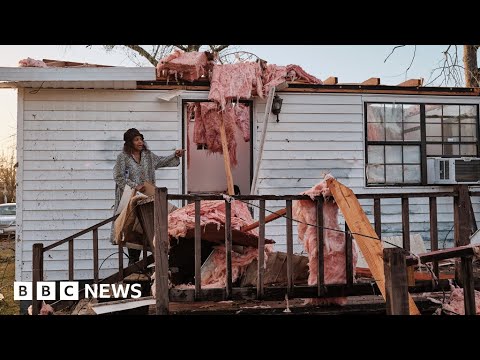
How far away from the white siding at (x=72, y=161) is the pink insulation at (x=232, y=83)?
0.81 metres

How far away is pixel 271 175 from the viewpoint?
7.31 m

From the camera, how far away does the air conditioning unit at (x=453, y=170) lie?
7.65 metres

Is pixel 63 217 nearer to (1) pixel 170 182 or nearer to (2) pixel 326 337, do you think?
(1) pixel 170 182

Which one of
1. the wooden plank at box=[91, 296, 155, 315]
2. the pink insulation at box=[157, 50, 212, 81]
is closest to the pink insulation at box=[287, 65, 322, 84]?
the pink insulation at box=[157, 50, 212, 81]

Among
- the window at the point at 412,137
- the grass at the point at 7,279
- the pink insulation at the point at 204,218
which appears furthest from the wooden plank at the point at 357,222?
the grass at the point at 7,279

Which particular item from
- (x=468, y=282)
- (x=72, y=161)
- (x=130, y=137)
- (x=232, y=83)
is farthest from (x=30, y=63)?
(x=468, y=282)

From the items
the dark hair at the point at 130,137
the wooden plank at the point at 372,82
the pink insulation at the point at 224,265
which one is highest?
the wooden plank at the point at 372,82

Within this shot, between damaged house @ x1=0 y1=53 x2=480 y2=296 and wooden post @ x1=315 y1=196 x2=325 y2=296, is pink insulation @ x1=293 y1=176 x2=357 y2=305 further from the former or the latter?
damaged house @ x1=0 y1=53 x2=480 y2=296

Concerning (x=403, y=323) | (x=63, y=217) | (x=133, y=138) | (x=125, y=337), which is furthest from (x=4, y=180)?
(x=403, y=323)

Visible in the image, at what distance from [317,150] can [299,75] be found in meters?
1.11

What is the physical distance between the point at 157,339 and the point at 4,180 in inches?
532

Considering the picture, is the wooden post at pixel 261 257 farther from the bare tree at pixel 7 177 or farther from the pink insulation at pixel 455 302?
the bare tree at pixel 7 177

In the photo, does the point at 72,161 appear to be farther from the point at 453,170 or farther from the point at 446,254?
the point at 453,170

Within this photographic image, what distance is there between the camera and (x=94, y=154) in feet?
23.0
